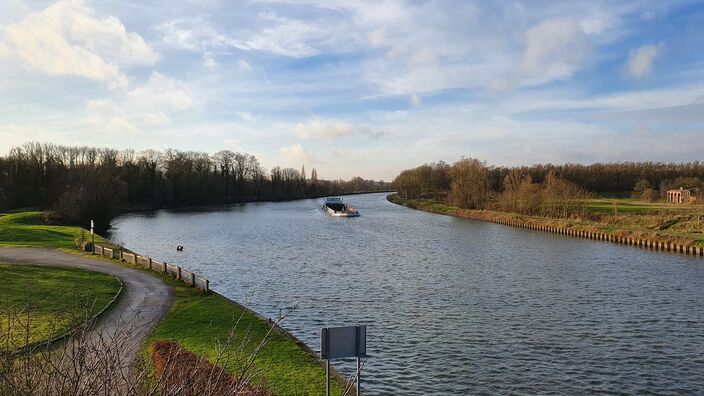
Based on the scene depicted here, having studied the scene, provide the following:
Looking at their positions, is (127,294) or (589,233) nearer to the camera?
(127,294)

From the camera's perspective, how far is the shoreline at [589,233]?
3981 centimetres

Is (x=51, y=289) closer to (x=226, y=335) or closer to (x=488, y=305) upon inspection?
(x=226, y=335)

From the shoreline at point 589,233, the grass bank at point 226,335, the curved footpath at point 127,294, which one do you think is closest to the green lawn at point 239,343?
the grass bank at point 226,335

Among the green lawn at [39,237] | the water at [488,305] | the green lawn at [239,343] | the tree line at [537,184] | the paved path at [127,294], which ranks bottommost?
the water at [488,305]

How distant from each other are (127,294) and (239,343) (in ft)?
26.8

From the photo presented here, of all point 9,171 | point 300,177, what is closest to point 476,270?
point 9,171

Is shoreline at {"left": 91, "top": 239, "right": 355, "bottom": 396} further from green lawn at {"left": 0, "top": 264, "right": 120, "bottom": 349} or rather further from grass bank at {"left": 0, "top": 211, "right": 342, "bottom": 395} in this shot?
green lawn at {"left": 0, "top": 264, "right": 120, "bottom": 349}

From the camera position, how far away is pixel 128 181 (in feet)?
330

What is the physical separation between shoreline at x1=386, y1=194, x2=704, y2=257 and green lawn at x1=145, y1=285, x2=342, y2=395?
34605mm

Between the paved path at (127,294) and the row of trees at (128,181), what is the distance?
952 inches

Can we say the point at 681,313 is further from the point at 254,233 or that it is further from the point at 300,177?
the point at 300,177

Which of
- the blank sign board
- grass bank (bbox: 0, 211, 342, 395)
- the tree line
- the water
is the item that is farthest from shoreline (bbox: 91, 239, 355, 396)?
the tree line

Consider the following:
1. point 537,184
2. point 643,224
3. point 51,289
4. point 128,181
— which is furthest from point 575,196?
point 128,181

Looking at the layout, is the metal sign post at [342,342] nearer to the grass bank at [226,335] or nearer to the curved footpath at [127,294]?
the grass bank at [226,335]
